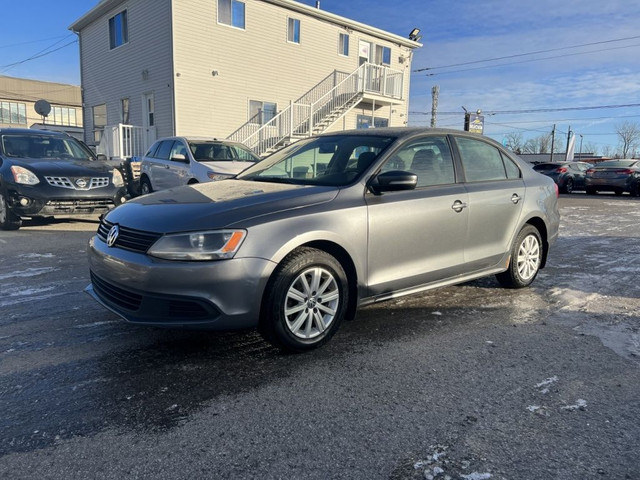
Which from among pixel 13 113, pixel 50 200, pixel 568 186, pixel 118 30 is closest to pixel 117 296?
pixel 50 200

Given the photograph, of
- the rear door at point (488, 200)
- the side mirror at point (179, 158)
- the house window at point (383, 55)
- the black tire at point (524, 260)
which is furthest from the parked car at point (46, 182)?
the house window at point (383, 55)

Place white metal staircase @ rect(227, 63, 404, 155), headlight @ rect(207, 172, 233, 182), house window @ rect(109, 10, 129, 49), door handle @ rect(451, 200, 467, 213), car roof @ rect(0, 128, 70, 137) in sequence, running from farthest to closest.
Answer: house window @ rect(109, 10, 129, 49), white metal staircase @ rect(227, 63, 404, 155), headlight @ rect(207, 172, 233, 182), car roof @ rect(0, 128, 70, 137), door handle @ rect(451, 200, 467, 213)

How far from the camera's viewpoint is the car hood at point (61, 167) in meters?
7.93

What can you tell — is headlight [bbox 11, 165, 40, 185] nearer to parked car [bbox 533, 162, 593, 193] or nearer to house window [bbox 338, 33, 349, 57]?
house window [bbox 338, 33, 349, 57]

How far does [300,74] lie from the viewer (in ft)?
64.8

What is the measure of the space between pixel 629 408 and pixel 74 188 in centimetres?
808

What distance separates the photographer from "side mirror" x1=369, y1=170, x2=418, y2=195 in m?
3.60

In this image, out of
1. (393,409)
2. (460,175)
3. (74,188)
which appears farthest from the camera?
(74,188)

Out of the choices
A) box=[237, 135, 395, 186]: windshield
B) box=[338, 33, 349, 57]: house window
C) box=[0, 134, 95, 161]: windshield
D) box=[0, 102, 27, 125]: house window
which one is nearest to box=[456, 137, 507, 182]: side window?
box=[237, 135, 395, 186]: windshield

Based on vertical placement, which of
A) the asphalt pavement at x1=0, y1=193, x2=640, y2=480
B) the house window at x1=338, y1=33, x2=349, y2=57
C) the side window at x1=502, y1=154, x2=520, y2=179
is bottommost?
the asphalt pavement at x1=0, y1=193, x2=640, y2=480

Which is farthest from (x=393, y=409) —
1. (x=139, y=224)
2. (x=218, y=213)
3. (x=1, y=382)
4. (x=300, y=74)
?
(x=300, y=74)

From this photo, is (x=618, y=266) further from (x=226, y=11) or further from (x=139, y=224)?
(x=226, y=11)

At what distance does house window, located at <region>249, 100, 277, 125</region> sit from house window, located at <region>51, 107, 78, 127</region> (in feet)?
133

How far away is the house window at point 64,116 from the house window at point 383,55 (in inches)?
1605
